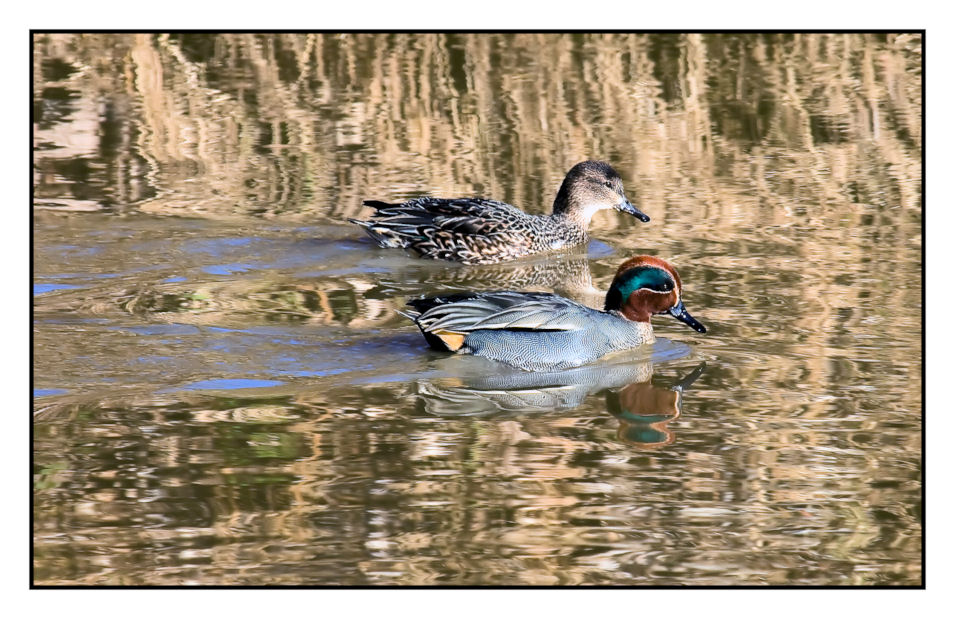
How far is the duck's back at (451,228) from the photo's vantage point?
455 inches

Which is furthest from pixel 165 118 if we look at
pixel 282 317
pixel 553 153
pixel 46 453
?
pixel 46 453

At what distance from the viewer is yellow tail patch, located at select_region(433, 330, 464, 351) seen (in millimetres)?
8961

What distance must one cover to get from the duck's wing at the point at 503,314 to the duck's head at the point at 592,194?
3387 mm

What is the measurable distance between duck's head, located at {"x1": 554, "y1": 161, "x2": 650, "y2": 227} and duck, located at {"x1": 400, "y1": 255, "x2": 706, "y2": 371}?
3.04 m

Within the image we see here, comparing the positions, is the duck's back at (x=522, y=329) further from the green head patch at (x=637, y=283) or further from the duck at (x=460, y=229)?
the duck at (x=460, y=229)

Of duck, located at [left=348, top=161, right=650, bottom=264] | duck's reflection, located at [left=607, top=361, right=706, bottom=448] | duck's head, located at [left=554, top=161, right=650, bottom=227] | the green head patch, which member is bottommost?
→ duck's reflection, located at [left=607, top=361, right=706, bottom=448]

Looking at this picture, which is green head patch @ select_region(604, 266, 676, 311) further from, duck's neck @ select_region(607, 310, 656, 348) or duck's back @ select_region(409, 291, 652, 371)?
duck's back @ select_region(409, 291, 652, 371)

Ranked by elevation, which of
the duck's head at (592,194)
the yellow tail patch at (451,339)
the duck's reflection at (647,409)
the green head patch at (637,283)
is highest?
the duck's head at (592,194)

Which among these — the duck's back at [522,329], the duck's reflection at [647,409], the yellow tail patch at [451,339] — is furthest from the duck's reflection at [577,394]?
the yellow tail patch at [451,339]

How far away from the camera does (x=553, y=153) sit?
14.2 m

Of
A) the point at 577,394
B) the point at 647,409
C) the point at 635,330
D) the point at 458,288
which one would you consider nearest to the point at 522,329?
the point at 577,394

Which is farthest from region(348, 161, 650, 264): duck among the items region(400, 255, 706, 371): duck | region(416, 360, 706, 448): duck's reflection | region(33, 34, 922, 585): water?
region(416, 360, 706, 448): duck's reflection

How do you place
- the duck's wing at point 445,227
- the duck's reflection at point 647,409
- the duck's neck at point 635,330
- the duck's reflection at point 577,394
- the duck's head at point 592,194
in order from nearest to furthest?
the duck's reflection at point 647,409
the duck's reflection at point 577,394
the duck's neck at point 635,330
the duck's wing at point 445,227
the duck's head at point 592,194

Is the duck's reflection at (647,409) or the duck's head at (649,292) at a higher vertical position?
the duck's head at (649,292)
